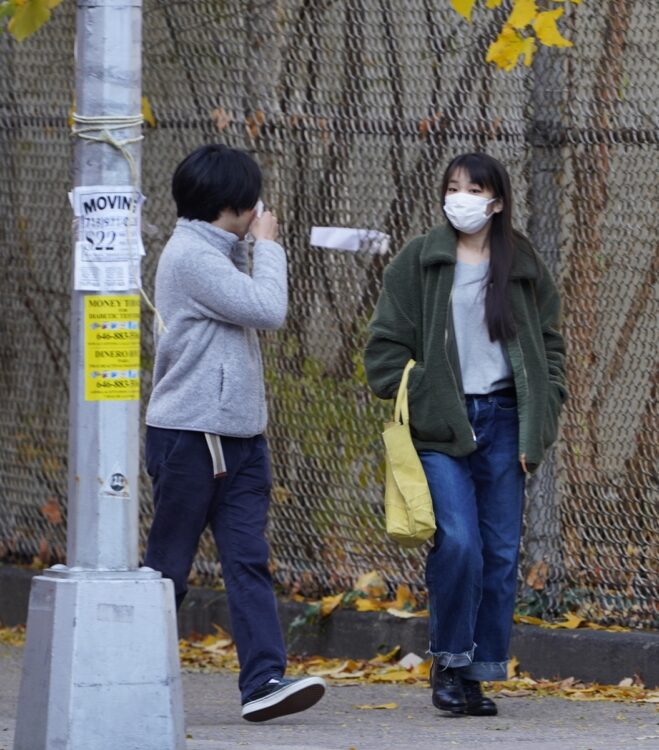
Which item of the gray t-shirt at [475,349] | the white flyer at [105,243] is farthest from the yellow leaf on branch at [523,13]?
the white flyer at [105,243]

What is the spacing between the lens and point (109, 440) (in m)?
4.81

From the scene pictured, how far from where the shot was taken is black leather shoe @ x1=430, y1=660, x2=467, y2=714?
5824mm

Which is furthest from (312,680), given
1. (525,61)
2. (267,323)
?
(525,61)

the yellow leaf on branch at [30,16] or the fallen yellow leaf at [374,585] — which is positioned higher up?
the yellow leaf on branch at [30,16]

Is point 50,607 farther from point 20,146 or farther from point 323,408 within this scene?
point 20,146

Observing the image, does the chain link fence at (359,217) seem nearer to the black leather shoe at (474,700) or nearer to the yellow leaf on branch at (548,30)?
the yellow leaf on branch at (548,30)

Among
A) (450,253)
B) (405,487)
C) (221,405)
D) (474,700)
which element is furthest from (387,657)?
(450,253)

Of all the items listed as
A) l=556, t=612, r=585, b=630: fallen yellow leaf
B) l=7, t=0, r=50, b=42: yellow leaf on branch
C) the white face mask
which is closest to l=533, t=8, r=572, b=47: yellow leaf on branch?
the white face mask

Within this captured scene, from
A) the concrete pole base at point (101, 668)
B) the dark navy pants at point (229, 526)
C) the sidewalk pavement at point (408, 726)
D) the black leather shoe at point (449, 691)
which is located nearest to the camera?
the concrete pole base at point (101, 668)

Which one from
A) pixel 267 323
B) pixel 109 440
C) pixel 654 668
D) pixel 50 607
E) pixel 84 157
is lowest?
pixel 654 668

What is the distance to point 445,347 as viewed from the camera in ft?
18.7

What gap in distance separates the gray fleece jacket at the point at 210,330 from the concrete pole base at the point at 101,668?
872 millimetres

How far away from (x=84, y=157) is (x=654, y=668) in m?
3.00

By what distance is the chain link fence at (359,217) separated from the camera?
21.9 feet
